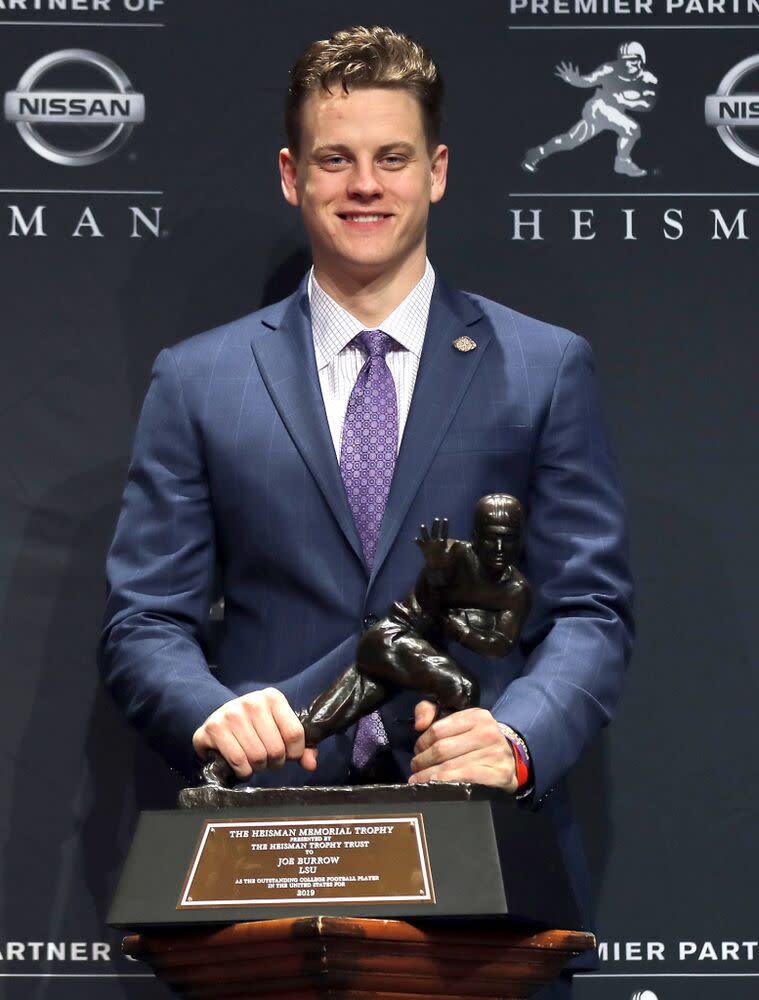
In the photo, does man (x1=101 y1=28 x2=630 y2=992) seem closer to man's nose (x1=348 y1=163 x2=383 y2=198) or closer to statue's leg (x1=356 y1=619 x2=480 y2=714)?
man's nose (x1=348 y1=163 x2=383 y2=198)

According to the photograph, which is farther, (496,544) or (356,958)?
(496,544)

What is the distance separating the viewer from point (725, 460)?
11.3ft

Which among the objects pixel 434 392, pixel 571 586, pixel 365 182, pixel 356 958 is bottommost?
pixel 356 958

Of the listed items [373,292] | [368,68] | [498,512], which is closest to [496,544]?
[498,512]

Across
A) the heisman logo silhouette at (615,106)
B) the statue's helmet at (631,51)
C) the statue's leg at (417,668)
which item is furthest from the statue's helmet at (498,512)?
the statue's helmet at (631,51)

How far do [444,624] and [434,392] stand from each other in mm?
574

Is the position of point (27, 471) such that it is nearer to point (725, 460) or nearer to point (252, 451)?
point (252, 451)

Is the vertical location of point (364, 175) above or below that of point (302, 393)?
above

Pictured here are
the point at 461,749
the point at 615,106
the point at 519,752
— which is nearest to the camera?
the point at 461,749

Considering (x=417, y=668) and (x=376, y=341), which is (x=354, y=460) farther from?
(x=417, y=668)

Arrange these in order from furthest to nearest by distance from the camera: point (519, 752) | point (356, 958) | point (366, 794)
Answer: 1. point (519, 752)
2. point (366, 794)
3. point (356, 958)

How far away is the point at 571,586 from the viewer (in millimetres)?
2855

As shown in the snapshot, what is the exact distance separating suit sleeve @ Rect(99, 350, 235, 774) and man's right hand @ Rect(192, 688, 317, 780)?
27cm

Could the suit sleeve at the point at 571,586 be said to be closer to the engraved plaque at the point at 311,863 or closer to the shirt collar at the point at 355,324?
the shirt collar at the point at 355,324
